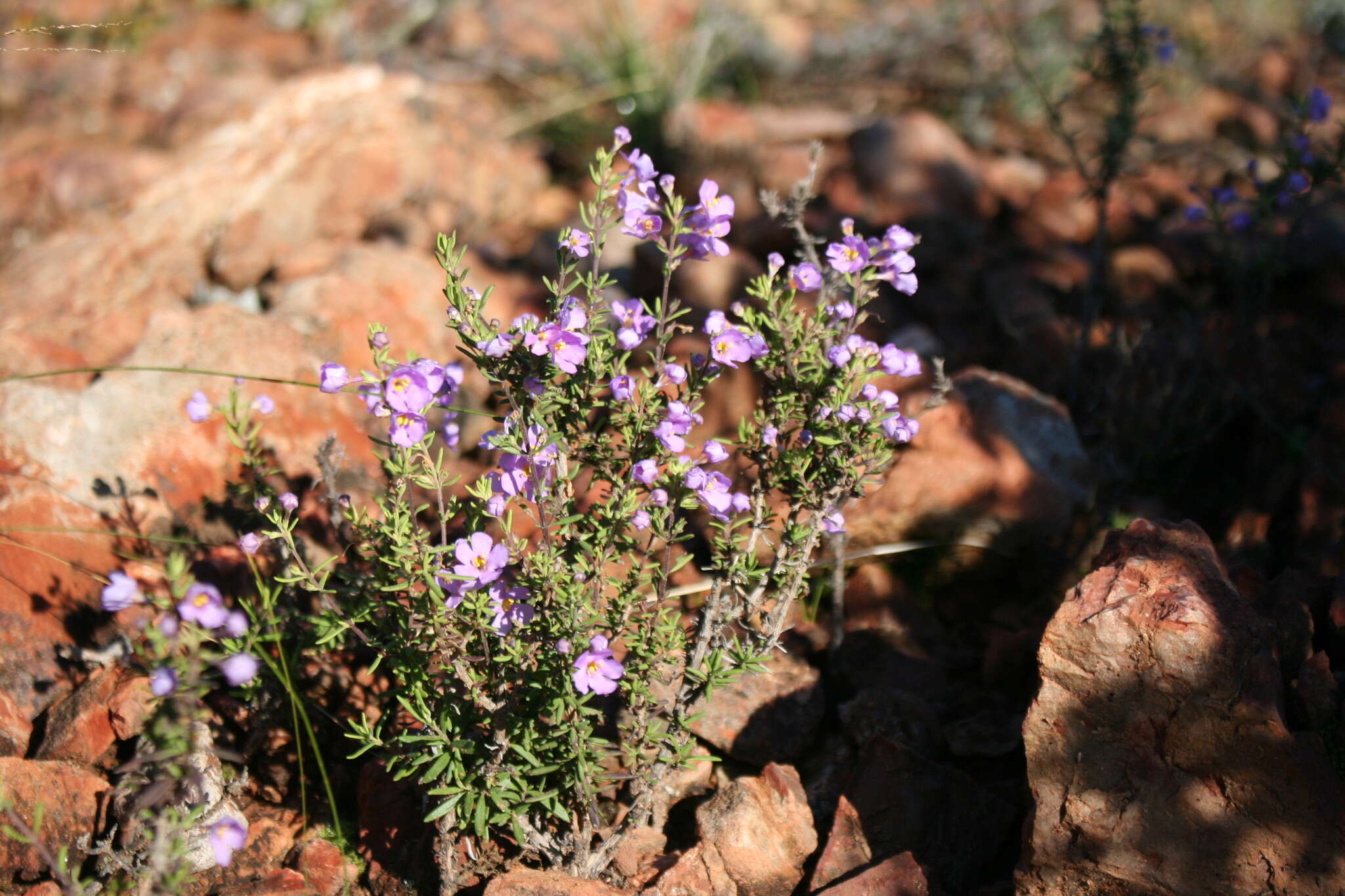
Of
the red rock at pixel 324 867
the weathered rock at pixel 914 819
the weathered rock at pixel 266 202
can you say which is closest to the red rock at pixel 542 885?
the red rock at pixel 324 867

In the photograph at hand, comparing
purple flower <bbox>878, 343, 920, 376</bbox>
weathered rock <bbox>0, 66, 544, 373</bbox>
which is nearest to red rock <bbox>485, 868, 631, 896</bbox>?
purple flower <bbox>878, 343, 920, 376</bbox>

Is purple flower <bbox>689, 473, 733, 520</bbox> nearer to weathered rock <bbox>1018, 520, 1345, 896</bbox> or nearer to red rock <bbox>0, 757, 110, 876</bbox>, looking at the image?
weathered rock <bbox>1018, 520, 1345, 896</bbox>

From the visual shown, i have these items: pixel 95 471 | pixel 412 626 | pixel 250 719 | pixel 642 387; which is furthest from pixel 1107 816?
pixel 95 471

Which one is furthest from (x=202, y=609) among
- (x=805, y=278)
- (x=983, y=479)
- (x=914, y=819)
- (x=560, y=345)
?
(x=983, y=479)

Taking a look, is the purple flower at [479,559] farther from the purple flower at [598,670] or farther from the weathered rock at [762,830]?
the weathered rock at [762,830]

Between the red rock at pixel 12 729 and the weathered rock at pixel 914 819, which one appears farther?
the red rock at pixel 12 729
